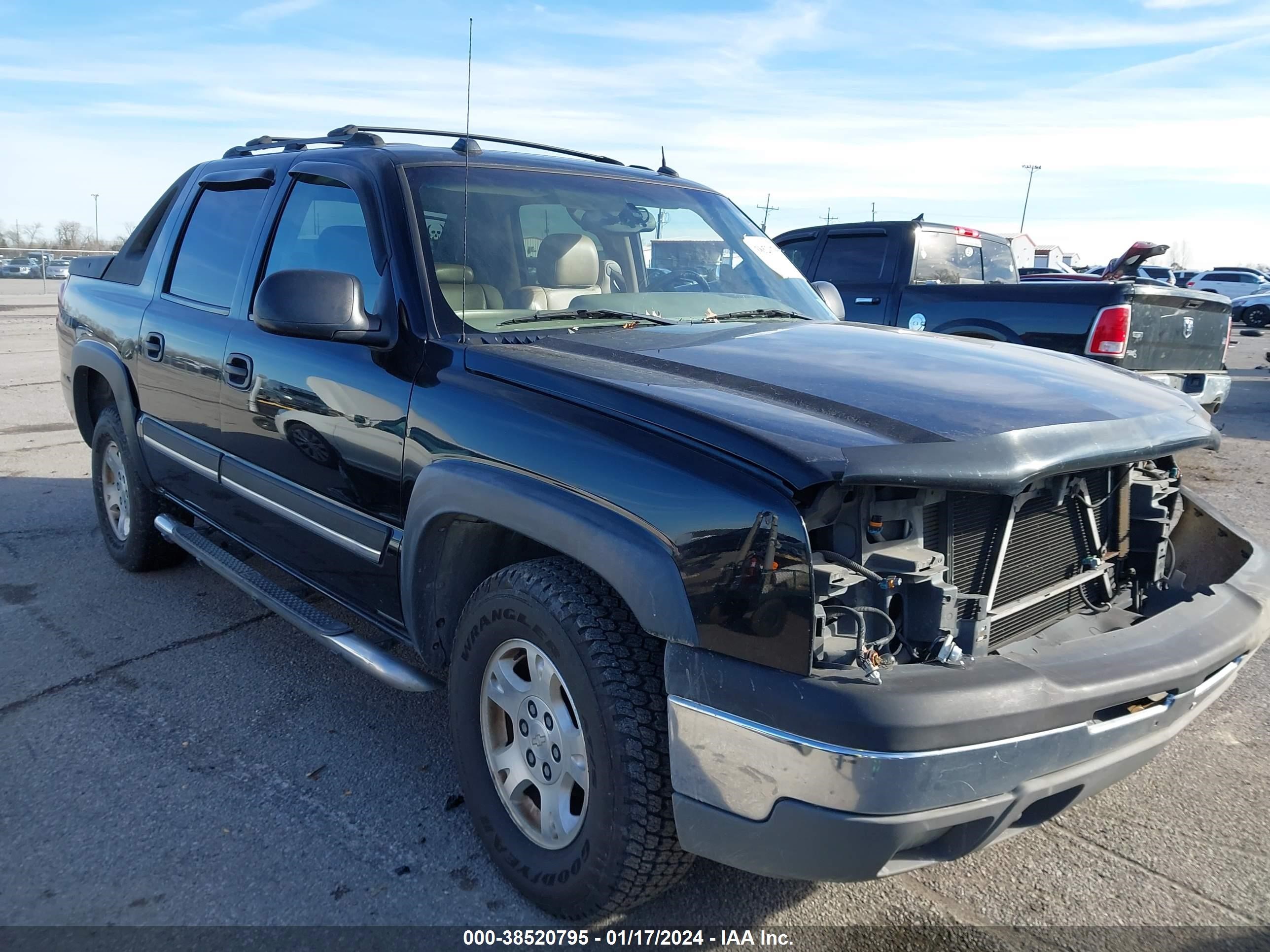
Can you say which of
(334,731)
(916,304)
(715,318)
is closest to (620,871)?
(334,731)

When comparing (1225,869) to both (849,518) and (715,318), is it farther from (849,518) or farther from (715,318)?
(715,318)

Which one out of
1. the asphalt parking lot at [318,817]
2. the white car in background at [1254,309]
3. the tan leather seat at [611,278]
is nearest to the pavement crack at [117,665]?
the asphalt parking lot at [318,817]

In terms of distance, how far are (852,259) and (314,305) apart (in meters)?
6.92

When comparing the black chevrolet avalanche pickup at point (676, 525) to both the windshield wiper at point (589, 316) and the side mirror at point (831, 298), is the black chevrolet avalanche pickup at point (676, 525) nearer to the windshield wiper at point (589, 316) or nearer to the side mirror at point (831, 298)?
the windshield wiper at point (589, 316)

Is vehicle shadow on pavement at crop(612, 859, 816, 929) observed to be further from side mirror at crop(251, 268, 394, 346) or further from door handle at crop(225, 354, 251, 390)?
door handle at crop(225, 354, 251, 390)

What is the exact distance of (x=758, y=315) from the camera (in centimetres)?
353

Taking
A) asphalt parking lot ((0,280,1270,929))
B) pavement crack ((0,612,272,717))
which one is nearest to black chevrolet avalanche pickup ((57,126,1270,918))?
asphalt parking lot ((0,280,1270,929))

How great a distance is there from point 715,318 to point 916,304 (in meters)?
5.19

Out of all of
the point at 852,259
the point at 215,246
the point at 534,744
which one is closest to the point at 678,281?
the point at 534,744

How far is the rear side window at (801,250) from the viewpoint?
9164 mm

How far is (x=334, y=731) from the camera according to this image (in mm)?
3381

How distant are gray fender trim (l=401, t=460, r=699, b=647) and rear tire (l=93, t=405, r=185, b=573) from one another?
97.9 inches

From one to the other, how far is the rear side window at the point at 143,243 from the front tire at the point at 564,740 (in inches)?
122

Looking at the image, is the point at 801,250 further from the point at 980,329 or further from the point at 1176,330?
the point at 1176,330
